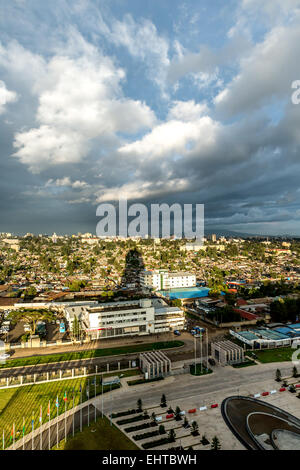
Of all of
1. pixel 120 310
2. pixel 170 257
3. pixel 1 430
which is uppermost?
pixel 170 257

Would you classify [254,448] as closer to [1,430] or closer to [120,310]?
[1,430]

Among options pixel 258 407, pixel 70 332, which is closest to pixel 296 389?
pixel 258 407

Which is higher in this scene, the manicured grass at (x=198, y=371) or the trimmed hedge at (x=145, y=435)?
the manicured grass at (x=198, y=371)

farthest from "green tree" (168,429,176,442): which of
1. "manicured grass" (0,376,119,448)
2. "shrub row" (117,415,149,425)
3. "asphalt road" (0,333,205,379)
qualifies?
"asphalt road" (0,333,205,379)

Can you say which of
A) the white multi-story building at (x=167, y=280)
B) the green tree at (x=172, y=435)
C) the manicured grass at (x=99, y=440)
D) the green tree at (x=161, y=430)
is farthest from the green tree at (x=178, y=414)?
the white multi-story building at (x=167, y=280)

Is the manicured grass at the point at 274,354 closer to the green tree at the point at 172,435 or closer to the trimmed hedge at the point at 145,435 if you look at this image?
the green tree at the point at 172,435

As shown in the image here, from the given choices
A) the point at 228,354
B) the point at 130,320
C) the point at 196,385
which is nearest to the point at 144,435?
the point at 196,385

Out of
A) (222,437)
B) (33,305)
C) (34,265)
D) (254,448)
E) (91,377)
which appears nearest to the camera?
(254,448)
